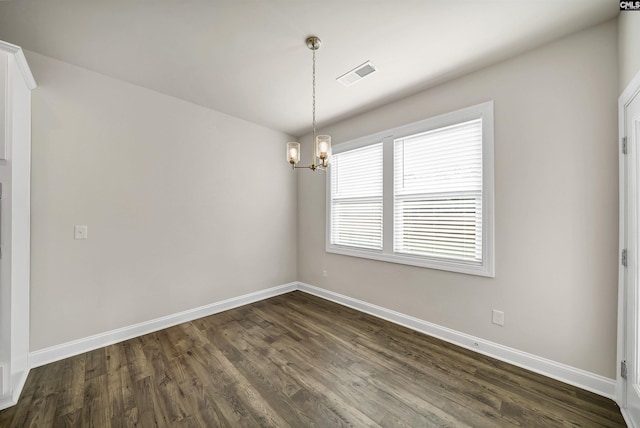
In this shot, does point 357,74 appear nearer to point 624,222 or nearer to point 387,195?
point 387,195

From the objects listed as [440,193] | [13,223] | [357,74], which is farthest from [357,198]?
[13,223]

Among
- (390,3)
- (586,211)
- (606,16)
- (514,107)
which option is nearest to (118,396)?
(390,3)

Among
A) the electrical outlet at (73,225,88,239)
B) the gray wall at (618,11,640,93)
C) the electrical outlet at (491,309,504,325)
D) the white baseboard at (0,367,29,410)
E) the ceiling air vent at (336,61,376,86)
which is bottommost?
the white baseboard at (0,367,29,410)

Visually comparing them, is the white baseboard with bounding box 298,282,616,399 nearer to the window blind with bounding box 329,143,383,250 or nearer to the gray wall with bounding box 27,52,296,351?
the window blind with bounding box 329,143,383,250

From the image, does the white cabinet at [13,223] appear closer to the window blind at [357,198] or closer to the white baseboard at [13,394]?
the white baseboard at [13,394]

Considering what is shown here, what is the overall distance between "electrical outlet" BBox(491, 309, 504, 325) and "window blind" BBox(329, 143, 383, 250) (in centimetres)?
139

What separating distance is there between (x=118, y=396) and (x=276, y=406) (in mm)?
1217

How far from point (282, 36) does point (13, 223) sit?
2511 mm

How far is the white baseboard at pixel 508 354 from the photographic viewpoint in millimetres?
1891

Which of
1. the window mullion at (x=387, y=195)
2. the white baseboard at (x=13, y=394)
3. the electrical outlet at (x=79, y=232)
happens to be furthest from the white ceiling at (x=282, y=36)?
the white baseboard at (x=13, y=394)

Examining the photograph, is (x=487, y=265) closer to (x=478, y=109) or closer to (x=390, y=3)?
(x=478, y=109)

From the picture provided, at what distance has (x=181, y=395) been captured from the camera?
74.1 inches

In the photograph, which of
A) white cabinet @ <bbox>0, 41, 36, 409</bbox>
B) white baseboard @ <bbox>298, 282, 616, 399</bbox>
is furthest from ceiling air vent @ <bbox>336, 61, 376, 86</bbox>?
white baseboard @ <bbox>298, 282, 616, 399</bbox>

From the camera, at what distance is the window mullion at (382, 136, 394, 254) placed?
3.18 meters
